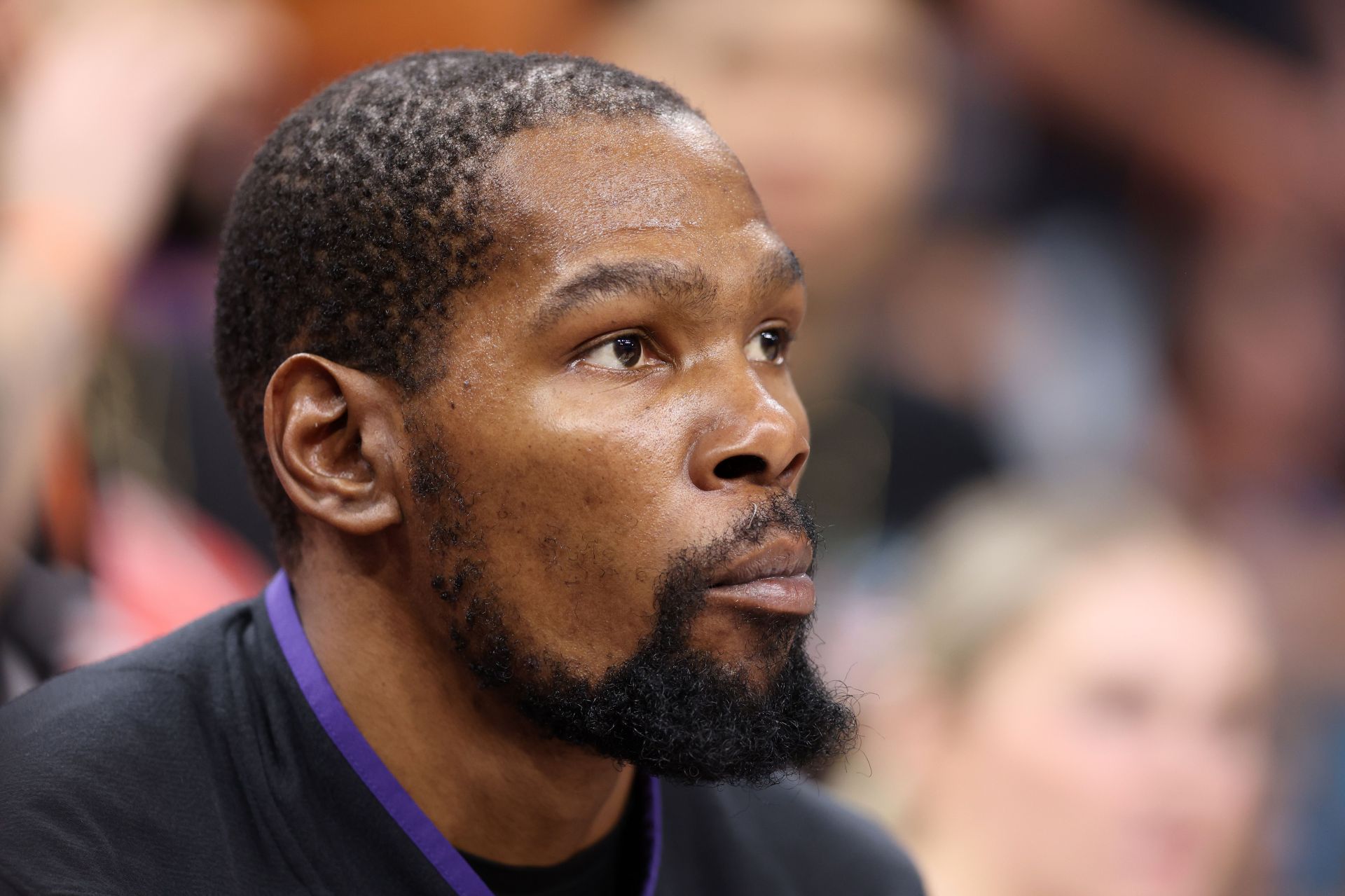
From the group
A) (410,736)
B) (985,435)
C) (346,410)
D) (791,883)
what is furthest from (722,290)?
(985,435)

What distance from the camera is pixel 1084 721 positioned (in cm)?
344

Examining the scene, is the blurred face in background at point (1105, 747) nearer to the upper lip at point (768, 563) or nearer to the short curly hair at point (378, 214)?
the upper lip at point (768, 563)

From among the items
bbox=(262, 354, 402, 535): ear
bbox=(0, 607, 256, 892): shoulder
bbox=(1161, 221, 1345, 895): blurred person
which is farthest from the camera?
bbox=(1161, 221, 1345, 895): blurred person

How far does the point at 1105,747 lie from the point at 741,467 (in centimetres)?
188

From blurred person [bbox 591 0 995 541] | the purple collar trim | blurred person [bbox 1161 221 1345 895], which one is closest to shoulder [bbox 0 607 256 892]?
the purple collar trim

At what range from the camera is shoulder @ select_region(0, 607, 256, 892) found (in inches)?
68.1

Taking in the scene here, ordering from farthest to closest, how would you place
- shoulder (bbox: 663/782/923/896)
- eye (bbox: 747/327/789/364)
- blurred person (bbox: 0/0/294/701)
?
blurred person (bbox: 0/0/294/701) → shoulder (bbox: 663/782/923/896) → eye (bbox: 747/327/789/364)

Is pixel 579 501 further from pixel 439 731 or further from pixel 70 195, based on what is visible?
pixel 70 195

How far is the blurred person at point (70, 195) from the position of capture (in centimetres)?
302

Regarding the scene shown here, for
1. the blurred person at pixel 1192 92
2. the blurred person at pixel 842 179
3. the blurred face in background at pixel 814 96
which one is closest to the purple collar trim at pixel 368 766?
the blurred person at pixel 842 179

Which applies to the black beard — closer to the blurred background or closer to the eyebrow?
the eyebrow

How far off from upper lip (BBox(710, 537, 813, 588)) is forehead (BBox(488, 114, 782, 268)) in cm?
38

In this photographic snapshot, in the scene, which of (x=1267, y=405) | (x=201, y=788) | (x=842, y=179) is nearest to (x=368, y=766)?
(x=201, y=788)

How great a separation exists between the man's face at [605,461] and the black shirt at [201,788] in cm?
25
